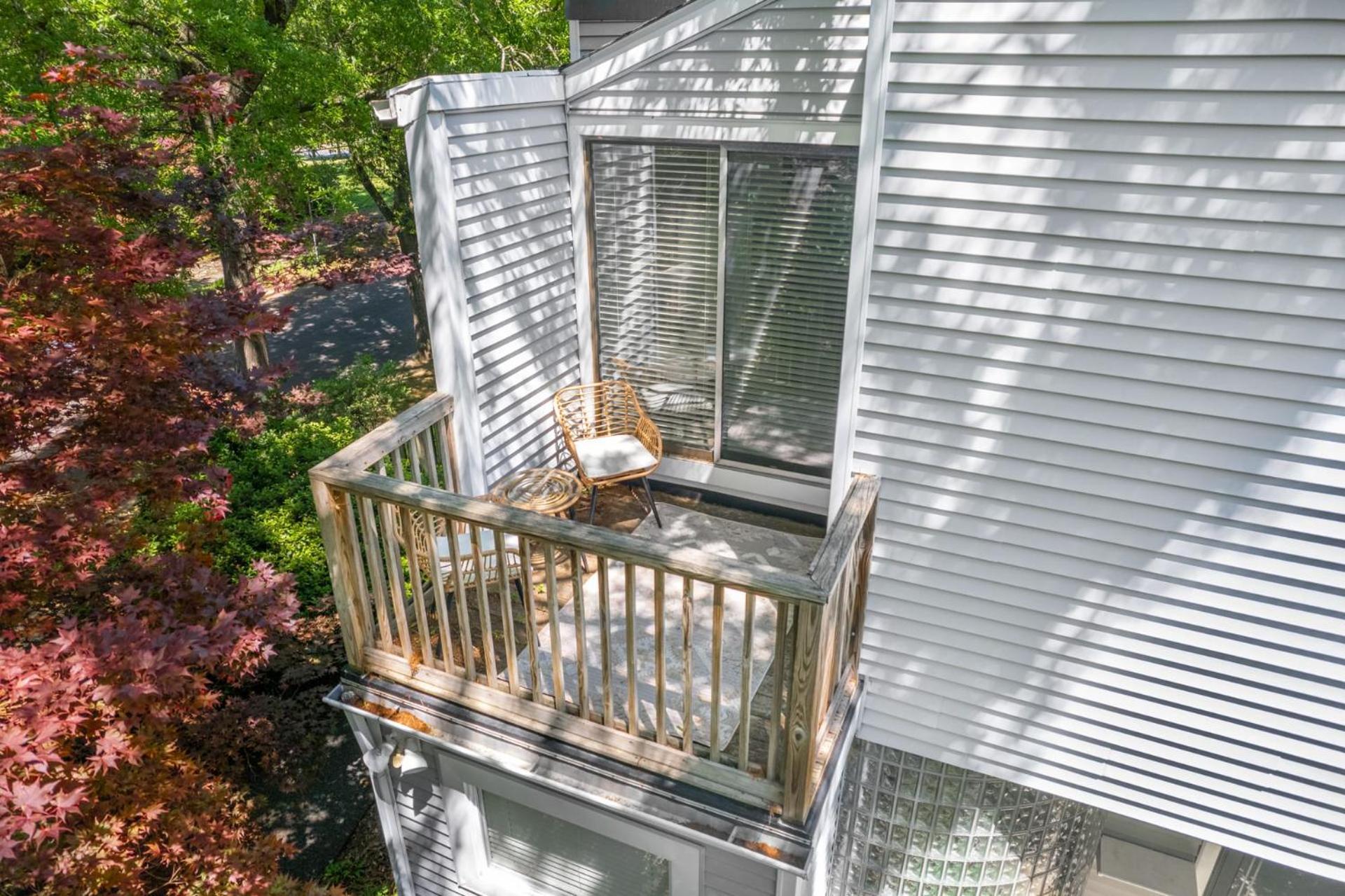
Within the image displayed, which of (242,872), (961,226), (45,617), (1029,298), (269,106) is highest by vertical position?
(269,106)

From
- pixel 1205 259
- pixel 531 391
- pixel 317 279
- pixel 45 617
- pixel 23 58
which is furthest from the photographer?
pixel 317 279

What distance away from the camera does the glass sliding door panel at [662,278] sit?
4711 mm

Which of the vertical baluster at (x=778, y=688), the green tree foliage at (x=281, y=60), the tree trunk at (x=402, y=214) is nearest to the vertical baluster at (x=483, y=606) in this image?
the vertical baluster at (x=778, y=688)

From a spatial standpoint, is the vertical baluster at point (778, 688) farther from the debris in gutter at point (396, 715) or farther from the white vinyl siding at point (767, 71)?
the white vinyl siding at point (767, 71)

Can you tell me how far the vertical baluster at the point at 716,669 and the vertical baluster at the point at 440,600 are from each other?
124 centimetres

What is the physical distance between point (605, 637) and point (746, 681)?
592 millimetres

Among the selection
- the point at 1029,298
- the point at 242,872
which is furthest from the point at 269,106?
the point at 1029,298

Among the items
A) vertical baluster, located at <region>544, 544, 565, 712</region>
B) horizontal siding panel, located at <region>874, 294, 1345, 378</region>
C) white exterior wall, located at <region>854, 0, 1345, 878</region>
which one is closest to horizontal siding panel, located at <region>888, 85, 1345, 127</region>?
white exterior wall, located at <region>854, 0, 1345, 878</region>

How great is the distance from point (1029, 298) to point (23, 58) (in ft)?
27.8

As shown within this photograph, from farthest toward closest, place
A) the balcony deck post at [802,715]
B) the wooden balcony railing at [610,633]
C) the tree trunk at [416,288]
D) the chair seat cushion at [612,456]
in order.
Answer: the tree trunk at [416,288]
the chair seat cushion at [612,456]
the wooden balcony railing at [610,633]
the balcony deck post at [802,715]

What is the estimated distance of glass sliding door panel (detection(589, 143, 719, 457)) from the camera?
15.5 ft

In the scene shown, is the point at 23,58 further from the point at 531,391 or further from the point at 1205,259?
the point at 1205,259

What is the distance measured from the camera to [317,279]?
806 cm

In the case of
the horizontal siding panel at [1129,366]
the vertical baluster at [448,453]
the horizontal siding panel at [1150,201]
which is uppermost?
the horizontal siding panel at [1150,201]
